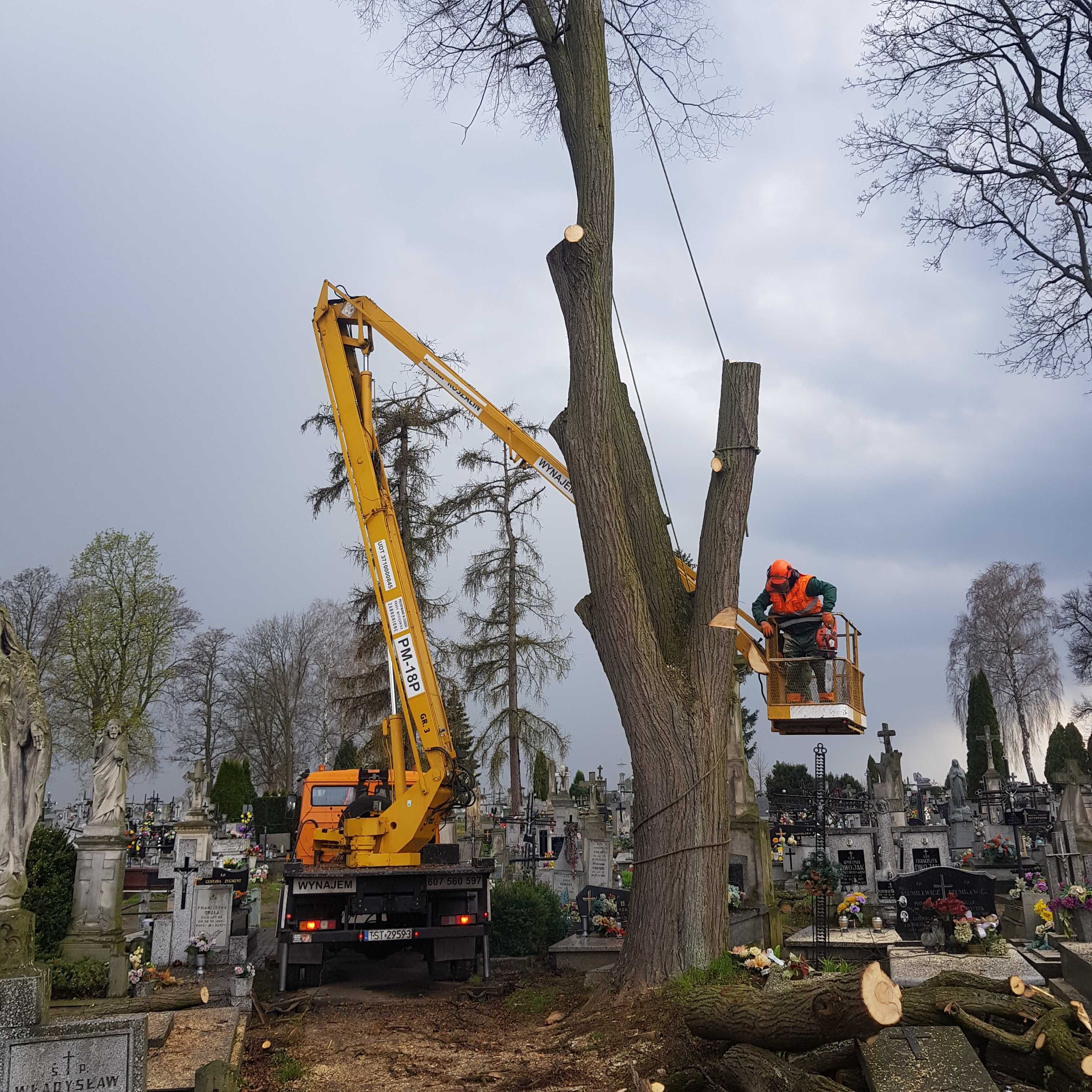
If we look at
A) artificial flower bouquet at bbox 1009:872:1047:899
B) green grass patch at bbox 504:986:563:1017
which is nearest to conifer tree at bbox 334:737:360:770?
artificial flower bouquet at bbox 1009:872:1047:899

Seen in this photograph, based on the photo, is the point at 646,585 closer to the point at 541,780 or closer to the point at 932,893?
the point at 932,893

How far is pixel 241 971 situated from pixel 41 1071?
455cm

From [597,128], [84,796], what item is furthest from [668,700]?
[84,796]

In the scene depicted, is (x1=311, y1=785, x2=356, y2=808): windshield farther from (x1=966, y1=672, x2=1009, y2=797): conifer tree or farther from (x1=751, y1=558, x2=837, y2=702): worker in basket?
(x1=966, y1=672, x2=1009, y2=797): conifer tree

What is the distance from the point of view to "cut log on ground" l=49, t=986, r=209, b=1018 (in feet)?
24.1

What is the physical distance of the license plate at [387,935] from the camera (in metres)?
9.58

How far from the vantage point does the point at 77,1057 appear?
14.8 ft

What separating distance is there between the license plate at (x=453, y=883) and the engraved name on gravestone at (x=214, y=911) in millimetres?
2977

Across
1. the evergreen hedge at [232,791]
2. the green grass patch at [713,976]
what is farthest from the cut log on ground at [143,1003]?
the evergreen hedge at [232,791]

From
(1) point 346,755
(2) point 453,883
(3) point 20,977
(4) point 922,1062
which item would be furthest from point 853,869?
(1) point 346,755

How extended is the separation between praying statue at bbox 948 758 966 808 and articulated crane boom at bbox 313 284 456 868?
1467 cm

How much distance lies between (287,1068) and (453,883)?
11.1 ft

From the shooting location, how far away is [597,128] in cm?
920

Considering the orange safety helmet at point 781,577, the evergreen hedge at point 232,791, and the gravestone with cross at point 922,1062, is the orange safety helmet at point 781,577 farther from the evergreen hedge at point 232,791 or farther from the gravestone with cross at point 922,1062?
the evergreen hedge at point 232,791
